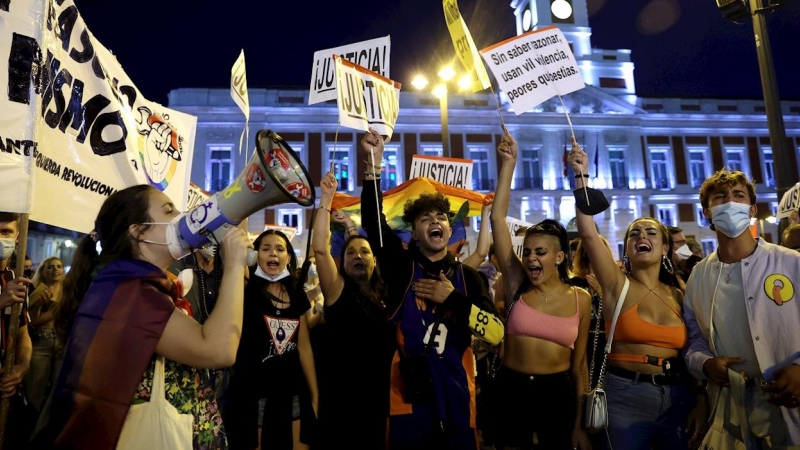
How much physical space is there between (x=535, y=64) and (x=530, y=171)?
33.3m

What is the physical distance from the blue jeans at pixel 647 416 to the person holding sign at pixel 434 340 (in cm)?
88

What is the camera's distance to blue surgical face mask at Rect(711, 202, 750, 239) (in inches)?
123

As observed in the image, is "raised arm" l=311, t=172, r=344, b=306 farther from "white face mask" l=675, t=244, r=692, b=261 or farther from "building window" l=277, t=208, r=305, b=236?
"building window" l=277, t=208, r=305, b=236

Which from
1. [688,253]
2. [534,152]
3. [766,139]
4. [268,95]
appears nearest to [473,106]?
[534,152]

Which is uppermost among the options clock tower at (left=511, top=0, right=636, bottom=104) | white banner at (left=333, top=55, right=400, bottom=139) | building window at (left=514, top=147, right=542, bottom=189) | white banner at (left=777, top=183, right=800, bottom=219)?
clock tower at (left=511, top=0, right=636, bottom=104)

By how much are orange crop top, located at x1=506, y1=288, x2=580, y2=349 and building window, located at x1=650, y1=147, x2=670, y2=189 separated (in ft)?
125

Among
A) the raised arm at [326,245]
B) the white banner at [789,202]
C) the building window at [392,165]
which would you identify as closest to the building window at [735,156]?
the building window at [392,165]

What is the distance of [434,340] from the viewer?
3100 mm

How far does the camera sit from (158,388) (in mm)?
2049

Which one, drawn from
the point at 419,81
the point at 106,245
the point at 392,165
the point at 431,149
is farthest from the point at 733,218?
the point at 431,149

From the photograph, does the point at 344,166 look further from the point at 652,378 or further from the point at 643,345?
the point at 652,378

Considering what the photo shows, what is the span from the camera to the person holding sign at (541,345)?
11.1ft

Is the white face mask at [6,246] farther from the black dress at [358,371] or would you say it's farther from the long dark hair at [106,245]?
the black dress at [358,371]

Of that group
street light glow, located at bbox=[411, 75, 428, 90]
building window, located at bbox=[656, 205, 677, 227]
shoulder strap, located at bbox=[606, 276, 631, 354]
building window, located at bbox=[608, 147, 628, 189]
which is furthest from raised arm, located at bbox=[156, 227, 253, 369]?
building window, located at bbox=[656, 205, 677, 227]
